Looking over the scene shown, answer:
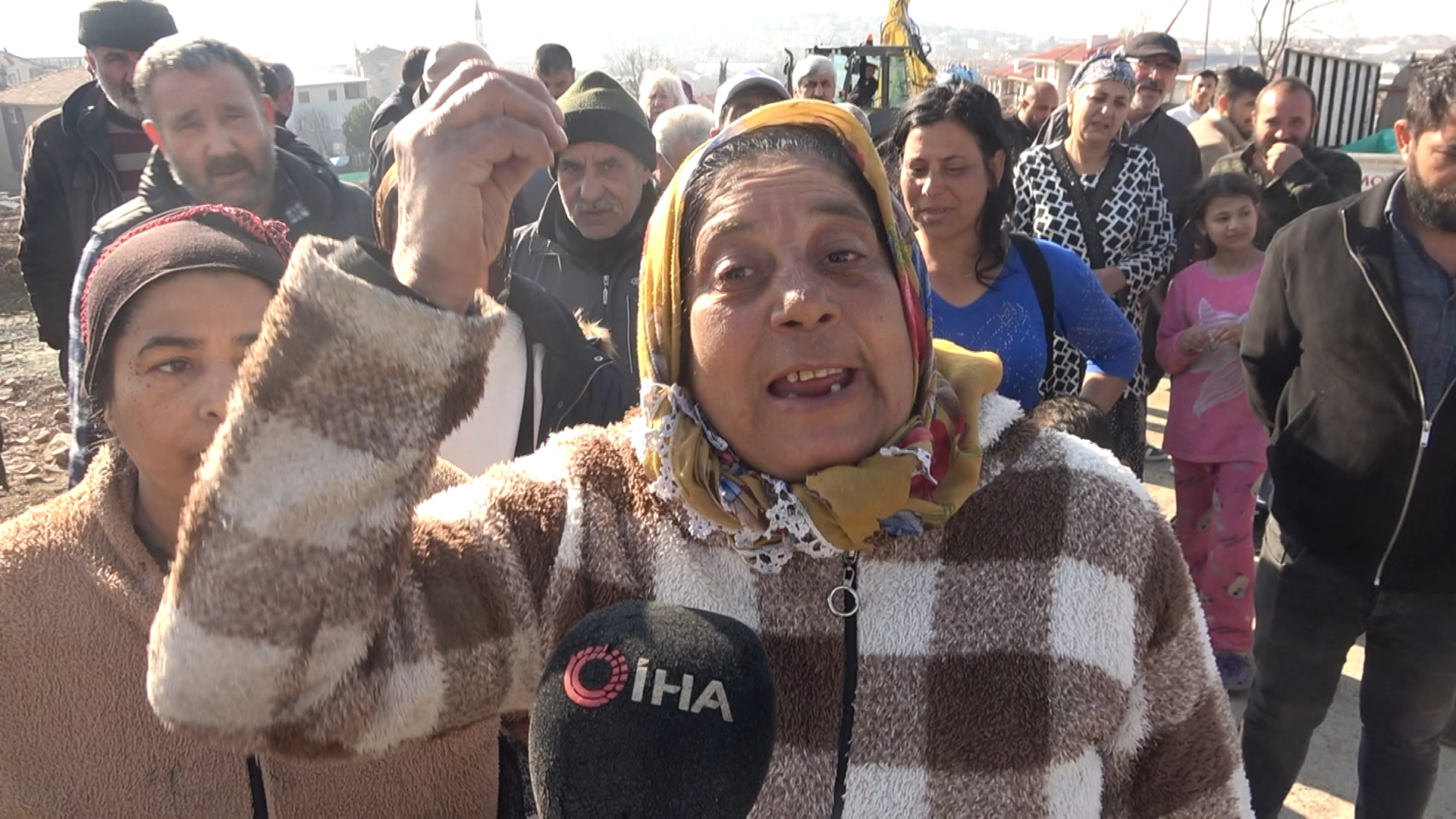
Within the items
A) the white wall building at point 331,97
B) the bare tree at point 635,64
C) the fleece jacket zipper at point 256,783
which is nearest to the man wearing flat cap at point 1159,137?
the fleece jacket zipper at point 256,783

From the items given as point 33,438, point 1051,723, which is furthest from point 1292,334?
point 33,438

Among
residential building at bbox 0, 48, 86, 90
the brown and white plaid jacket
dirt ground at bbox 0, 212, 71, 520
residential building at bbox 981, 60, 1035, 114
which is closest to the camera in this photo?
the brown and white plaid jacket

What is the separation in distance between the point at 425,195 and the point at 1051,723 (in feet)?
3.44

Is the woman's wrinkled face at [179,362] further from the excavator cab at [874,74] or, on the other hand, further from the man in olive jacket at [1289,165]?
the excavator cab at [874,74]

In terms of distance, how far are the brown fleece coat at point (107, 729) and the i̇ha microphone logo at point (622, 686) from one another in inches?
33.0

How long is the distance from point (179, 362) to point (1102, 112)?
3.76 metres

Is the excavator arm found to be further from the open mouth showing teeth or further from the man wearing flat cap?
the open mouth showing teeth

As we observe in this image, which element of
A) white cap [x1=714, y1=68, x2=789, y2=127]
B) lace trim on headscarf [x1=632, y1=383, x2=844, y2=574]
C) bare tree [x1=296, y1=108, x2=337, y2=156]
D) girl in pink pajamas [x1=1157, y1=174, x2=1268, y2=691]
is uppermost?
white cap [x1=714, y1=68, x2=789, y2=127]

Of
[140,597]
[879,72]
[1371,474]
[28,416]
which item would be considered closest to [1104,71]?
[1371,474]

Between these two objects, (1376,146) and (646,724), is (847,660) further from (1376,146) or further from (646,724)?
(1376,146)

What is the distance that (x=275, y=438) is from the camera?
1.07 metres

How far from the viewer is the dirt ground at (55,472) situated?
10.4 ft

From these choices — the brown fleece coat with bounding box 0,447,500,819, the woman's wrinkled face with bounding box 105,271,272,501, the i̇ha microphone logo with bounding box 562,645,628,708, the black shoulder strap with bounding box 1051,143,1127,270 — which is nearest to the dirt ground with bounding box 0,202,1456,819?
the black shoulder strap with bounding box 1051,143,1127,270

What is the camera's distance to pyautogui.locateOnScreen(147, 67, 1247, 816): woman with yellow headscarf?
3.56 feet
